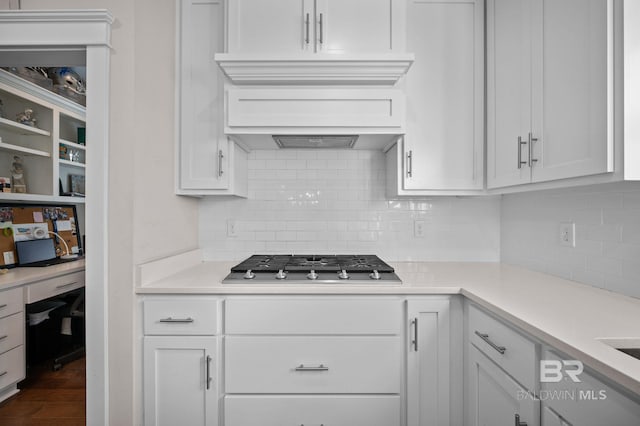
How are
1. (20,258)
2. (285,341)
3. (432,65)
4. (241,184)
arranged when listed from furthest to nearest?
1. (20,258)
2. (241,184)
3. (432,65)
4. (285,341)

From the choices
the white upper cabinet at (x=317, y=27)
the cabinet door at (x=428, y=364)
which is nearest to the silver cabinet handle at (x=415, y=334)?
the cabinet door at (x=428, y=364)

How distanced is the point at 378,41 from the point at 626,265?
1537mm

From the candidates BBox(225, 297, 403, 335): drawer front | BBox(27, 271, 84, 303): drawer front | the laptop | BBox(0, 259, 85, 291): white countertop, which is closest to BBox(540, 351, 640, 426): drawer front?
BBox(225, 297, 403, 335): drawer front

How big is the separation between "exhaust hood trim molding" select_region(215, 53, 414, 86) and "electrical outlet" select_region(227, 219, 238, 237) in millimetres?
942

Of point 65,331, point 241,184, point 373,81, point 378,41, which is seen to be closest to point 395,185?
point 373,81

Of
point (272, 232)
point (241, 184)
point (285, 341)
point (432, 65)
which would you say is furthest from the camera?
point (272, 232)

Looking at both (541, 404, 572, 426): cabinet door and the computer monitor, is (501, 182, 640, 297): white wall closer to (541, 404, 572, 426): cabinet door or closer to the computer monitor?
(541, 404, 572, 426): cabinet door

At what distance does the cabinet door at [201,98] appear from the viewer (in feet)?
6.20

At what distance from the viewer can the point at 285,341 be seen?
154cm

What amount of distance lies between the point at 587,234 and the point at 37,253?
375 cm

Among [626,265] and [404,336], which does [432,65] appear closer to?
[626,265]

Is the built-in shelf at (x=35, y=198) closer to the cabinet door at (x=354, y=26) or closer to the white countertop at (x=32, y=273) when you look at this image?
the white countertop at (x=32, y=273)

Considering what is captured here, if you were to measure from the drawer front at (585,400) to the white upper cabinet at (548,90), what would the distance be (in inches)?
25.5

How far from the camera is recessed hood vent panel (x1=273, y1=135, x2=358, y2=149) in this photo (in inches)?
74.0
